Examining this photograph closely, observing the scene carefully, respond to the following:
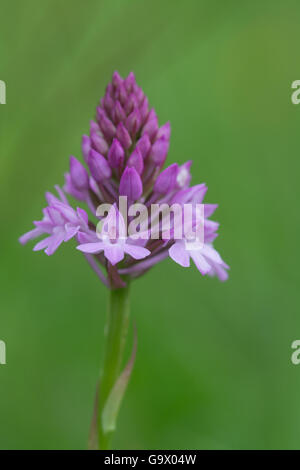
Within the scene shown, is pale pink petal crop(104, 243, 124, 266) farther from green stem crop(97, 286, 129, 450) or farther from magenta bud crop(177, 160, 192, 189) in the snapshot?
magenta bud crop(177, 160, 192, 189)

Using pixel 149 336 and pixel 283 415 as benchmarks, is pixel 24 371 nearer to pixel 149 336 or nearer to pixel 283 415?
pixel 149 336

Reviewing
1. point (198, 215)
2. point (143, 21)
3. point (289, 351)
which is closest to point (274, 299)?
point (289, 351)

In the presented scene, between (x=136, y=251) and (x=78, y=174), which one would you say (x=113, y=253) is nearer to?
(x=136, y=251)

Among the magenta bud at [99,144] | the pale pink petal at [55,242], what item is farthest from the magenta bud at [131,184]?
the pale pink petal at [55,242]

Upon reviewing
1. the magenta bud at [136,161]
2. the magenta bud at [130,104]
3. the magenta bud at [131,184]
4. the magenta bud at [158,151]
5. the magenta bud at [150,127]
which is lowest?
the magenta bud at [131,184]

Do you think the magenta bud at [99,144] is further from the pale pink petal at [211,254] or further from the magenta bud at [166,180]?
the pale pink petal at [211,254]

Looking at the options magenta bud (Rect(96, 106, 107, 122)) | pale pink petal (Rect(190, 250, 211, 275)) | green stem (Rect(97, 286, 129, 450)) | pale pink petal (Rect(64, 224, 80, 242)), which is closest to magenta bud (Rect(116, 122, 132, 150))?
magenta bud (Rect(96, 106, 107, 122))
